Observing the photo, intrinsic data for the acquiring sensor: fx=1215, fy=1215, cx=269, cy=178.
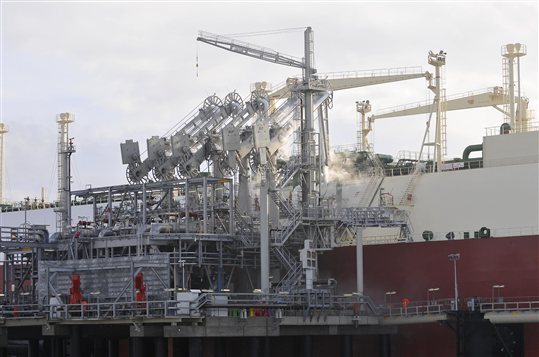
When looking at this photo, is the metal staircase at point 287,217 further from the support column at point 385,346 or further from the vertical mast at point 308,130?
the support column at point 385,346

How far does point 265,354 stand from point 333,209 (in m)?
11.0

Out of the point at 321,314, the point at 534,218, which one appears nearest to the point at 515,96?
the point at 534,218

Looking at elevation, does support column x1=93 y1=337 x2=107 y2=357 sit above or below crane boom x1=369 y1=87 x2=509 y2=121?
below

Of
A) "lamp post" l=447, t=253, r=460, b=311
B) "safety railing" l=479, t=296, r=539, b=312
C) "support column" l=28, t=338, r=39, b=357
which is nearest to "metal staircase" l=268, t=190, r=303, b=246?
"lamp post" l=447, t=253, r=460, b=311

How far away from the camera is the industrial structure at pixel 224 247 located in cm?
5669

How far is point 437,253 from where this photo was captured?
6219 centimetres

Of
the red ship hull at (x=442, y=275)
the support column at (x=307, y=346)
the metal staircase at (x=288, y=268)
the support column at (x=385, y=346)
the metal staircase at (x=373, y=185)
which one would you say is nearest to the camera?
A: the support column at (x=307, y=346)

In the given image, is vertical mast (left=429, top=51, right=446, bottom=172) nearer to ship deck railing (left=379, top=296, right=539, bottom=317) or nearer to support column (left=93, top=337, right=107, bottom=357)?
ship deck railing (left=379, top=296, right=539, bottom=317)

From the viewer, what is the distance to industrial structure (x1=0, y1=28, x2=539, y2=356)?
56.7 meters

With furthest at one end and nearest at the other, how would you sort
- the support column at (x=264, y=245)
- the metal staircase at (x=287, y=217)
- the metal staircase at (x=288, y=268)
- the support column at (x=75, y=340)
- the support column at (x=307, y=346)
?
1. the metal staircase at (x=287, y=217)
2. the metal staircase at (x=288, y=268)
3. the support column at (x=264, y=245)
4. the support column at (x=307, y=346)
5. the support column at (x=75, y=340)

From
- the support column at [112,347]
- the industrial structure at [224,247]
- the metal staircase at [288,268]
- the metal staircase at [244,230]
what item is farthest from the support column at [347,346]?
the support column at [112,347]

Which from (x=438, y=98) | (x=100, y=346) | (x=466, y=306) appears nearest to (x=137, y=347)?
(x=100, y=346)

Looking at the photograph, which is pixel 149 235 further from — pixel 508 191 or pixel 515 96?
pixel 515 96

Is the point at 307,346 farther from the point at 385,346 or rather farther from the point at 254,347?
the point at 385,346
